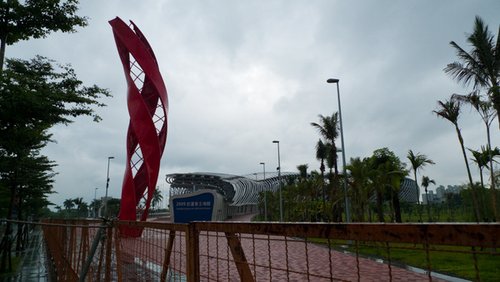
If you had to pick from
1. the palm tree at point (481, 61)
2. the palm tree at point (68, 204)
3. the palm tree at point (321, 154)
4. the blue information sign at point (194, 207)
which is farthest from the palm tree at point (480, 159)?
the palm tree at point (68, 204)

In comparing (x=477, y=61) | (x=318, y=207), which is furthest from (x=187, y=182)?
(x=477, y=61)

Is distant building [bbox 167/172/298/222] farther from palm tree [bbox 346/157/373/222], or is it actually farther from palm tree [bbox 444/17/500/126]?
palm tree [bbox 444/17/500/126]

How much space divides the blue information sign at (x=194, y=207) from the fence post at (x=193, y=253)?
564 inches

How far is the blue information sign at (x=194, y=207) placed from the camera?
17.0 meters

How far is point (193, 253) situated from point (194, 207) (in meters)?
15.1

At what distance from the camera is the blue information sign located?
1705cm

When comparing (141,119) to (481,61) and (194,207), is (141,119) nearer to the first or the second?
(194,207)

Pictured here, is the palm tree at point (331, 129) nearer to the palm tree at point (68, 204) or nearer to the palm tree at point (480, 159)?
the palm tree at point (480, 159)

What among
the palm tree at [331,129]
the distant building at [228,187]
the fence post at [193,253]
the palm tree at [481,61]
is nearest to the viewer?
the fence post at [193,253]

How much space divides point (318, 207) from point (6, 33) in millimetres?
32769

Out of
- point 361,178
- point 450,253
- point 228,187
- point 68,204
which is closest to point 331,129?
point 361,178

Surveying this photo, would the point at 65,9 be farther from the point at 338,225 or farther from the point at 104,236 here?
the point at 338,225

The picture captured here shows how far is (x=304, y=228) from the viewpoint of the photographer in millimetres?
1787

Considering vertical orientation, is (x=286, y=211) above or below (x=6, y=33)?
below
